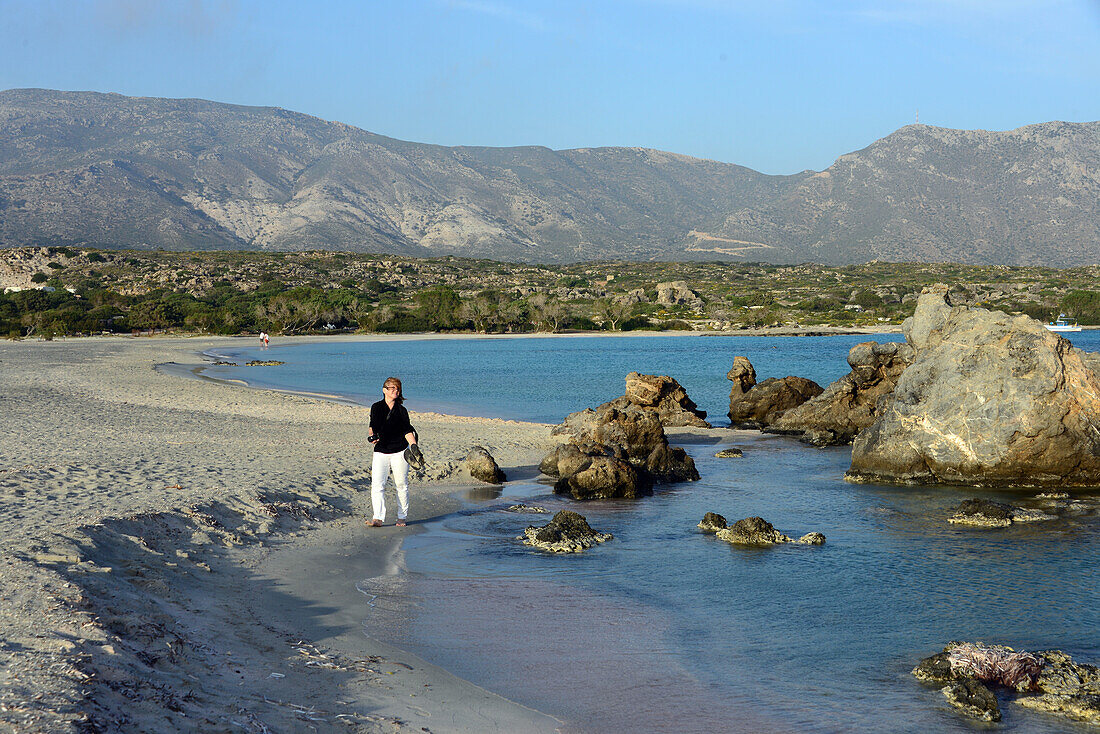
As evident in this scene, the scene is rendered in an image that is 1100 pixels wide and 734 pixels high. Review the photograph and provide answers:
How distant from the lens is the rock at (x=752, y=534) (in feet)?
39.7

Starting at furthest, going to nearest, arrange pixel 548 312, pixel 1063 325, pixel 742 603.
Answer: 1. pixel 548 312
2. pixel 1063 325
3. pixel 742 603

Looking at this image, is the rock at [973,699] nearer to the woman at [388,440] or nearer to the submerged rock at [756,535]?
the submerged rock at [756,535]

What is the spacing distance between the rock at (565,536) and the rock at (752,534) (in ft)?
5.48

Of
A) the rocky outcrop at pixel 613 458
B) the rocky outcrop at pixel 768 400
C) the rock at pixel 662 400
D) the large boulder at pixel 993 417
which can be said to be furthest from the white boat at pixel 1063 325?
the rocky outcrop at pixel 613 458

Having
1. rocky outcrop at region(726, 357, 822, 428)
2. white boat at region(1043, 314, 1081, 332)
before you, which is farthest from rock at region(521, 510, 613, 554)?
→ white boat at region(1043, 314, 1081, 332)

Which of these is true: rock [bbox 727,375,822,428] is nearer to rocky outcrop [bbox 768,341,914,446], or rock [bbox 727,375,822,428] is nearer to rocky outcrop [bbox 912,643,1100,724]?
rocky outcrop [bbox 768,341,914,446]

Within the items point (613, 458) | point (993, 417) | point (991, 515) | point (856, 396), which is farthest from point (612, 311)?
point (991, 515)

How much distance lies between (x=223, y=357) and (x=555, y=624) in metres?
53.9

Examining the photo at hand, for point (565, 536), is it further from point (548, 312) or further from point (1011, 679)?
point (548, 312)

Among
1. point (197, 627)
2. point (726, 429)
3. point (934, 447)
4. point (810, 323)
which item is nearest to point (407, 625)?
point (197, 627)

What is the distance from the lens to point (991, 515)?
45.1 ft

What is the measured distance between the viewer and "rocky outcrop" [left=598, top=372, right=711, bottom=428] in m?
25.9

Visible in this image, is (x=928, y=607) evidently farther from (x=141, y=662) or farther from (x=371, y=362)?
(x=371, y=362)

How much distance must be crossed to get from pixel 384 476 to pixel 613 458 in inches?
212
